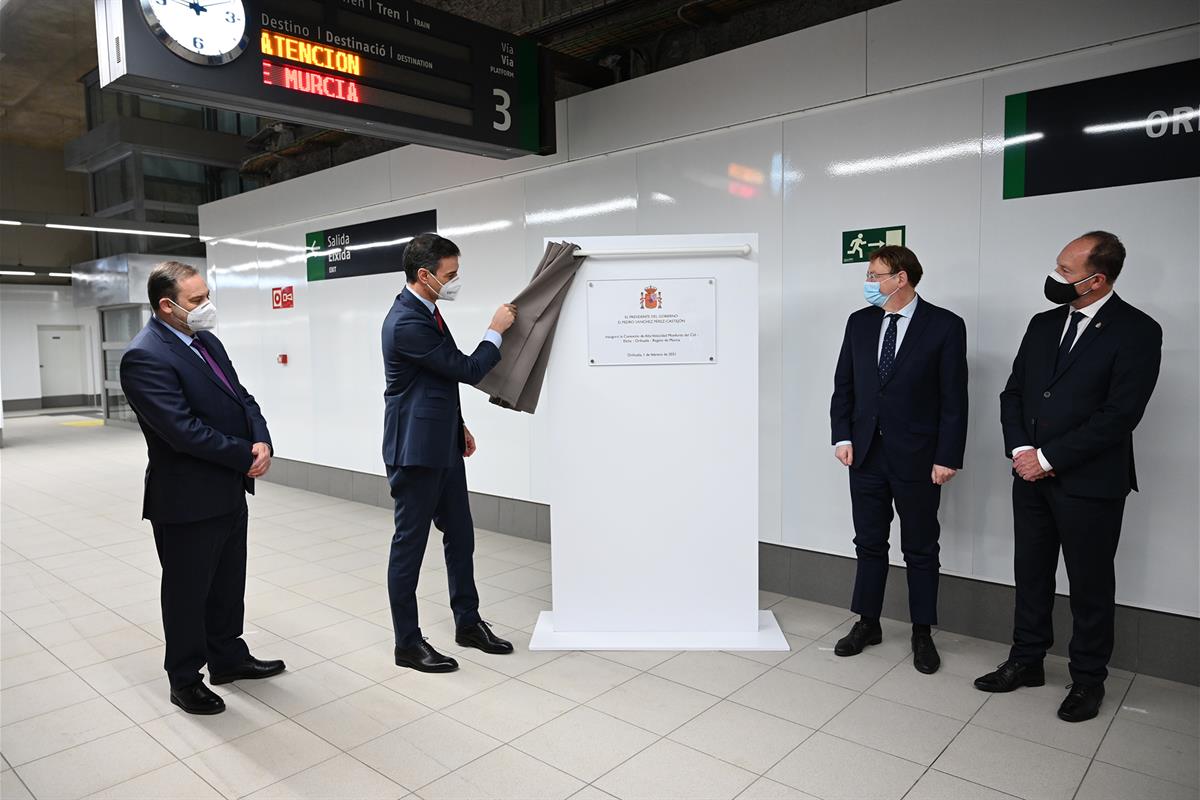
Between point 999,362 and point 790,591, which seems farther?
point 790,591

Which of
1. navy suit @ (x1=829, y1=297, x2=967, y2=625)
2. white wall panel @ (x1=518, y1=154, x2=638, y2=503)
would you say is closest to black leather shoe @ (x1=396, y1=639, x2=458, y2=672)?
white wall panel @ (x1=518, y1=154, x2=638, y2=503)

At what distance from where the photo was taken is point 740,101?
162 inches

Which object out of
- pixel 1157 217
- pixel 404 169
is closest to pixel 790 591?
pixel 1157 217

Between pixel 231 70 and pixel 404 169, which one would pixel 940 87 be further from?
pixel 404 169

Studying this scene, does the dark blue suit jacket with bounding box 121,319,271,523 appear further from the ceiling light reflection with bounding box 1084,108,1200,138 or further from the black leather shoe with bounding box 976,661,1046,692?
the ceiling light reflection with bounding box 1084,108,1200,138

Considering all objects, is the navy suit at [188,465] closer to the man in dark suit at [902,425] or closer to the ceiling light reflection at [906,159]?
the man in dark suit at [902,425]

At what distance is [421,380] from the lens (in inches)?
125

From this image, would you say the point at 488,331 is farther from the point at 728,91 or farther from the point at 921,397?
the point at 728,91

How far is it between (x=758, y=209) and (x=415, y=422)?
2.20 meters

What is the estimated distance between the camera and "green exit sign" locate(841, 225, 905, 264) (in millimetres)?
3678

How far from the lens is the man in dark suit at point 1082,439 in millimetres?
2666

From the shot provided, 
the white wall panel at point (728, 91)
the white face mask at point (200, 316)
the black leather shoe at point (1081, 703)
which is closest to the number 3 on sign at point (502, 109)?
the white wall panel at point (728, 91)

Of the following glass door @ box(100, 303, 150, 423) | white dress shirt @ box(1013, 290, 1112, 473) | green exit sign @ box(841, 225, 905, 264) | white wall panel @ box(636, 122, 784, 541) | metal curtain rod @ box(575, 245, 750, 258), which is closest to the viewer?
white dress shirt @ box(1013, 290, 1112, 473)

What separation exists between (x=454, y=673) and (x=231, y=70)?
8.45ft
